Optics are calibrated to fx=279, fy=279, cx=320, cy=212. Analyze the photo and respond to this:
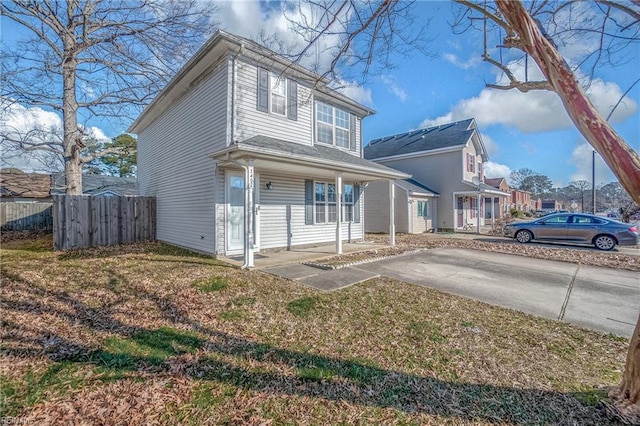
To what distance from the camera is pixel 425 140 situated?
73.5ft

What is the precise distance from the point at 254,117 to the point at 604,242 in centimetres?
1477

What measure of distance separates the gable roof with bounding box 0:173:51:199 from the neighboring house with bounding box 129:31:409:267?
50.4 feet

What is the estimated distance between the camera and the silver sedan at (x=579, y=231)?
36.8ft

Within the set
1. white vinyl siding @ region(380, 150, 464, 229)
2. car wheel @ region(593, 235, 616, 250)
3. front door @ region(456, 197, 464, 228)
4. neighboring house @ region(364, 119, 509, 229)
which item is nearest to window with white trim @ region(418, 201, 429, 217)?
white vinyl siding @ region(380, 150, 464, 229)

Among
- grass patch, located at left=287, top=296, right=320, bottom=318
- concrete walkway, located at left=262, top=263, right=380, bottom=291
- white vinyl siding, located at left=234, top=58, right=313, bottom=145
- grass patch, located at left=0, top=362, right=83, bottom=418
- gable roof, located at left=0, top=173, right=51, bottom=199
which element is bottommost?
grass patch, located at left=0, top=362, right=83, bottom=418

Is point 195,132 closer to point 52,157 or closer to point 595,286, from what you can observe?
point 52,157

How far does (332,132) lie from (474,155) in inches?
590

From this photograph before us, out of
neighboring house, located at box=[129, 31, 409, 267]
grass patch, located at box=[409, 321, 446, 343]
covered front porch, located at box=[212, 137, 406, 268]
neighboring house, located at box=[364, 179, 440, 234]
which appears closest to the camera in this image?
grass patch, located at box=[409, 321, 446, 343]

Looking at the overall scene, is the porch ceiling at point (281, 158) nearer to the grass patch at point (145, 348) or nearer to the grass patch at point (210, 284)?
the grass patch at point (210, 284)

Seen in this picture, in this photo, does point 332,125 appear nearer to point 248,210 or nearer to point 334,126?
point 334,126

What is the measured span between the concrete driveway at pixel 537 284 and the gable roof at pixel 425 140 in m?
13.3

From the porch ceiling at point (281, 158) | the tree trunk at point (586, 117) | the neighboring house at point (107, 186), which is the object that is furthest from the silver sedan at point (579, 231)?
the neighboring house at point (107, 186)

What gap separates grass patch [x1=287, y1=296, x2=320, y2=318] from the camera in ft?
14.7

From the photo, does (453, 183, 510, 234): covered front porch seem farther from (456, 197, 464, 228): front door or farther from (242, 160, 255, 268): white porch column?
(242, 160, 255, 268): white porch column
